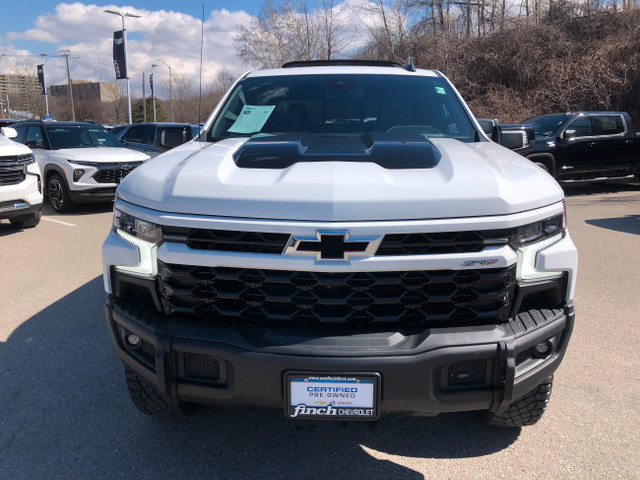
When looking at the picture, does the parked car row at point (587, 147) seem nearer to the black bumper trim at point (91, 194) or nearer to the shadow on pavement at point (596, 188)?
the shadow on pavement at point (596, 188)

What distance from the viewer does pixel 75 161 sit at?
9.13 meters

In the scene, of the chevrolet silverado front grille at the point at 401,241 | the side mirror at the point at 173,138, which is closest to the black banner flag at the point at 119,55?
the side mirror at the point at 173,138

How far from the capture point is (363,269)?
6.21ft

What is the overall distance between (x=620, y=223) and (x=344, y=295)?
7.79 m

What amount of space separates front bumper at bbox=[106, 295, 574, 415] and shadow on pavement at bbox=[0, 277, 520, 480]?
0.58 metres

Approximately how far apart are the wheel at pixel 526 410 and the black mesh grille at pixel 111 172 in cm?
844

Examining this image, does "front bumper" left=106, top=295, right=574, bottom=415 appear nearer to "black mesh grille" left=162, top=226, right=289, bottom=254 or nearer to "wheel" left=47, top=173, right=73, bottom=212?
"black mesh grille" left=162, top=226, right=289, bottom=254

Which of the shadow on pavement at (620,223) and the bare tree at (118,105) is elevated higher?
the bare tree at (118,105)

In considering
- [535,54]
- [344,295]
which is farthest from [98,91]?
[344,295]

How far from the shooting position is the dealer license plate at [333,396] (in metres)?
1.89

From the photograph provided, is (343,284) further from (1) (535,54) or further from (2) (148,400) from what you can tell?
(1) (535,54)

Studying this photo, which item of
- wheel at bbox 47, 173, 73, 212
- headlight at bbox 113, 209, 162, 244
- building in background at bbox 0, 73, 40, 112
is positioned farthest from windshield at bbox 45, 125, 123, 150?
building in background at bbox 0, 73, 40, 112

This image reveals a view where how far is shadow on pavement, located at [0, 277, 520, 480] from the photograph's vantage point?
2.40 meters

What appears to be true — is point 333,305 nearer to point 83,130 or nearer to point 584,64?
point 83,130
